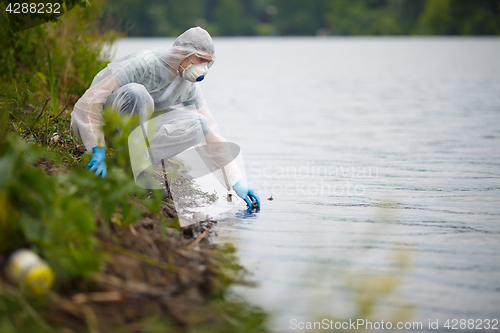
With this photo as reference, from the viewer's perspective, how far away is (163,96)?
401cm

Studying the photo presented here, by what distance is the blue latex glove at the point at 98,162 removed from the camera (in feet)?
10.8

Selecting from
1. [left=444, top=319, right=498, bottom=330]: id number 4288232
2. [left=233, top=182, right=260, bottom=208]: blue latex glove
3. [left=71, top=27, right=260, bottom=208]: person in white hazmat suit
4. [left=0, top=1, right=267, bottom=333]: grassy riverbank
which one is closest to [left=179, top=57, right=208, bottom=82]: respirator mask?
[left=71, top=27, right=260, bottom=208]: person in white hazmat suit

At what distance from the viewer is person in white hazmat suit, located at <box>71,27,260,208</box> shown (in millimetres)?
3553

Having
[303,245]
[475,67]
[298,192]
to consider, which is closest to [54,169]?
[303,245]

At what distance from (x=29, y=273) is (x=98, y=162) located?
1.37m

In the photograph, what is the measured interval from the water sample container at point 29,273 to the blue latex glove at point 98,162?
1186 millimetres

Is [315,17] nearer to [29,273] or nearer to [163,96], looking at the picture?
[163,96]

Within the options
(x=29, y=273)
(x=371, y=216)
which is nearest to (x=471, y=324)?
(x=371, y=216)

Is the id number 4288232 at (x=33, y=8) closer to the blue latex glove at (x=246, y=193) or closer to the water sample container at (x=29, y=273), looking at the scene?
the blue latex glove at (x=246, y=193)

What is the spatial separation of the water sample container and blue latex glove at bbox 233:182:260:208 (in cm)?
200

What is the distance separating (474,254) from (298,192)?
1.74 metres

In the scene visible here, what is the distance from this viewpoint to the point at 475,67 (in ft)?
67.9

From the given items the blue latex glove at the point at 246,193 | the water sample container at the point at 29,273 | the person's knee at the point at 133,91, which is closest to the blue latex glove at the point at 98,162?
the person's knee at the point at 133,91

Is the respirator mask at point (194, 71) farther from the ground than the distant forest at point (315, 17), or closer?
closer
